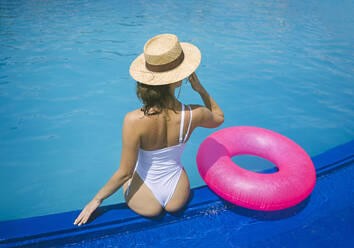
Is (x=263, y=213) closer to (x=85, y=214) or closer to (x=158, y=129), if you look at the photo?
(x=158, y=129)

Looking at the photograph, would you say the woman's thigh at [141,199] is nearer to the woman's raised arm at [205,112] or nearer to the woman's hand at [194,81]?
the woman's raised arm at [205,112]

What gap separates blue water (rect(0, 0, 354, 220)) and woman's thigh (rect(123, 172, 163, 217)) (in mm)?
1325

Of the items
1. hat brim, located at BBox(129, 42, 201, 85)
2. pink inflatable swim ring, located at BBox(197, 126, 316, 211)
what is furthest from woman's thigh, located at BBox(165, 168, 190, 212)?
hat brim, located at BBox(129, 42, 201, 85)

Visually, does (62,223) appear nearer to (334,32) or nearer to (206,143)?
(206,143)

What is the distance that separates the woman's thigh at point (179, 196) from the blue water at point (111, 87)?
55.6 inches

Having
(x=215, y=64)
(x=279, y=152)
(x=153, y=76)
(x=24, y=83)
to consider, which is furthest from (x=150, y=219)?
(x=215, y=64)

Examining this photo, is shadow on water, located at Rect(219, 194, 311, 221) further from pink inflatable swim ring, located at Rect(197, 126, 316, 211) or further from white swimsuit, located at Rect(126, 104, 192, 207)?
white swimsuit, located at Rect(126, 104, 192, 207)

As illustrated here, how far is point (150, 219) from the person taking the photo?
212cm

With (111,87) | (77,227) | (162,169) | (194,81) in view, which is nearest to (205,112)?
(194,81)

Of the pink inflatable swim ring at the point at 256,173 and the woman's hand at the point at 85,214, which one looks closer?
the woman's hand at the point at 85,214

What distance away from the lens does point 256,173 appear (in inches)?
86.2

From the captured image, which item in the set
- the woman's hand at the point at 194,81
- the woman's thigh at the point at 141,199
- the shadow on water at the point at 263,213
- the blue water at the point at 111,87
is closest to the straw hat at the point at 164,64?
the woman's hand at the point at 194,81

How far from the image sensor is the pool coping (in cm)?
191

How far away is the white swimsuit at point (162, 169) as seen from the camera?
5.90 ft
